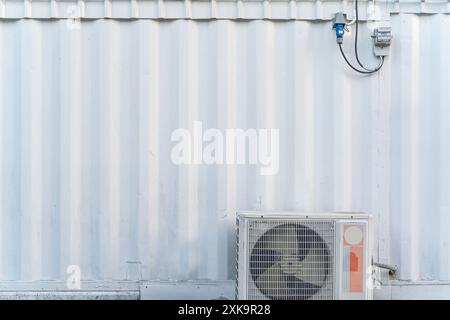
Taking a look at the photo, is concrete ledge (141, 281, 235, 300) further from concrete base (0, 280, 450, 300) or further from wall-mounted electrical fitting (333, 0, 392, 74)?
wall-mounted electrical fitting (333, 0, 392, 74)

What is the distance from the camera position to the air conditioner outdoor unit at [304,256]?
240 centimetres

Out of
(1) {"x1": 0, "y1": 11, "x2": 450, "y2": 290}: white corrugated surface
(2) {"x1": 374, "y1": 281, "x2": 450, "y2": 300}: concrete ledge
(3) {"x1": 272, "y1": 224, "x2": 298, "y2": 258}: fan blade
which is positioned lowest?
(2) {"x1": 374, "y1": 281, "x2": 450, "y2": 300}: concrete ledge

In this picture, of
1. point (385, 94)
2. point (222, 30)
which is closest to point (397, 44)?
point (385, 94)

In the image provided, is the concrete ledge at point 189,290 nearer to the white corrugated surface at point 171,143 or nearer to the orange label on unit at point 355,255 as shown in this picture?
the white corrugated surface at point 171,143

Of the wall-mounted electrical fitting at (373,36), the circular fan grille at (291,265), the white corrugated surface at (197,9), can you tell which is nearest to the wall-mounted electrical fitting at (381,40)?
the wall-mounted electrical fitting at (373,36)

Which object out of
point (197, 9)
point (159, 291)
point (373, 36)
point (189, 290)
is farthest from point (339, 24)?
point (159, 291)

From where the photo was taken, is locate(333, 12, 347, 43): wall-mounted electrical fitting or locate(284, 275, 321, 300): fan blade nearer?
locate(284, 275, 321, 300): fan blade

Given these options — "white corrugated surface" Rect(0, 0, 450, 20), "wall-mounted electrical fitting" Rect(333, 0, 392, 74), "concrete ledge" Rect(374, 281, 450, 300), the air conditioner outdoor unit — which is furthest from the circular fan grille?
"white corrugated surface" Rect(0, 0, 450, 20)

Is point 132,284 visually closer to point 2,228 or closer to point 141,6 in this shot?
point 2,228

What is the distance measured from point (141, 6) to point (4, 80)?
40.5 inches

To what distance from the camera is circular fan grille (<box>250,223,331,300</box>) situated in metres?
2.43

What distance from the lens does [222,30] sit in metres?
2.80

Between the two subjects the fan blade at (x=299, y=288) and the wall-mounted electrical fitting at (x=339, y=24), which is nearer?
the fan blade at (x=299, y=288)
